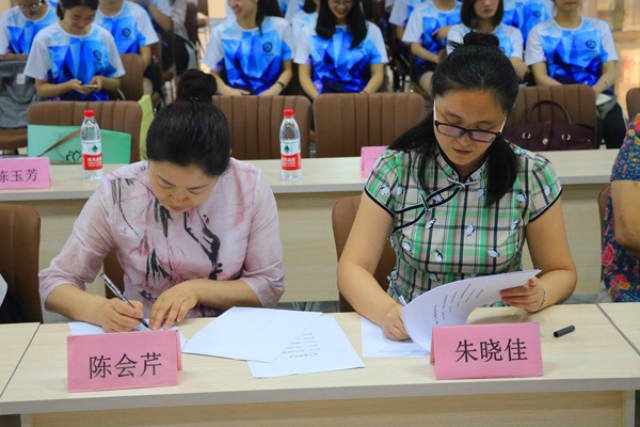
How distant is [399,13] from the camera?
514 centimetres

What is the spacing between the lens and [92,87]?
4.07 metres

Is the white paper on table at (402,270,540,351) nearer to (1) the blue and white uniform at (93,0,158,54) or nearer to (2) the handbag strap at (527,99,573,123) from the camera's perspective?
(2) the handbag strap at (527,99,573,123)

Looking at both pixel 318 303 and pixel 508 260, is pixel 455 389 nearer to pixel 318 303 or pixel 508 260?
pixel 508 260

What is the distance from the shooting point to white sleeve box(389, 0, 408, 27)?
512cm

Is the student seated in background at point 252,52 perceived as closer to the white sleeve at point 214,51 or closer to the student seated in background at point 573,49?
the white sleeve at point 214,51

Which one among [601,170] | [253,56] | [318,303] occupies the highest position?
[253,56]

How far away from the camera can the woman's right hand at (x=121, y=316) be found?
4.59ft

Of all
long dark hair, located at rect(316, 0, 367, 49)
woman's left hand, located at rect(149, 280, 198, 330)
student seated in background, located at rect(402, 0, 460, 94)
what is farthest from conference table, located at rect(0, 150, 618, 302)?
student seated in background, located at rect(402, 0, 460, 94)

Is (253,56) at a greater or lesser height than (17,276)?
greater

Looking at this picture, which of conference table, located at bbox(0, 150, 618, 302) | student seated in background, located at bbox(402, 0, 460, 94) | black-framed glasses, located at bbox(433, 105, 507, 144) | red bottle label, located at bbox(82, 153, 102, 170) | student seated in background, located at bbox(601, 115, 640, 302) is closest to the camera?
black-framed glasses, located at bbox(433, 105, 507, 144)

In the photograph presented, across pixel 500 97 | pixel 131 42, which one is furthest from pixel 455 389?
pixel 131 42

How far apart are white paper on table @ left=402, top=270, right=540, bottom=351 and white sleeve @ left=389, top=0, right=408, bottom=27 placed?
4056mm

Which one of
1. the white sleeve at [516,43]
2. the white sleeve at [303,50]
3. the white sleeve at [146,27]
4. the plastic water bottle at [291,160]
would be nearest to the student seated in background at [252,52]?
the white sleeve at [303,50]

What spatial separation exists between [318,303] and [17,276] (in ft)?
4.71
